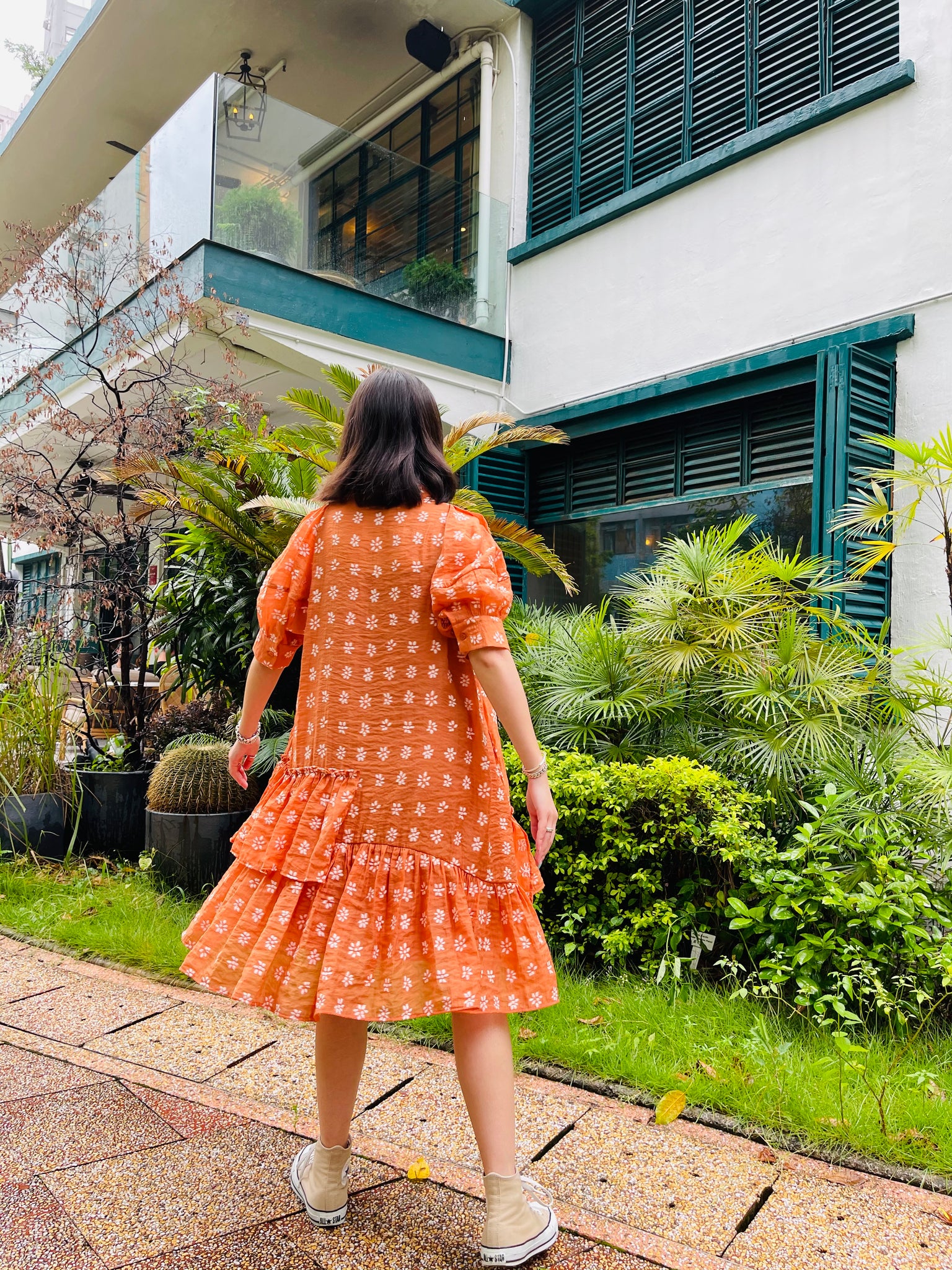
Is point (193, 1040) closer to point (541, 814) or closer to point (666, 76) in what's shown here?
point (541, 814)

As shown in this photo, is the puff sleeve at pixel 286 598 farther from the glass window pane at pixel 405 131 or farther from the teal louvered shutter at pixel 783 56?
the glass window pane at pixel 405 131

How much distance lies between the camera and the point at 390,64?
936 centimetres

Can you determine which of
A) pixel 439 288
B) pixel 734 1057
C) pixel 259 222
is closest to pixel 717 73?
pixel 439 288

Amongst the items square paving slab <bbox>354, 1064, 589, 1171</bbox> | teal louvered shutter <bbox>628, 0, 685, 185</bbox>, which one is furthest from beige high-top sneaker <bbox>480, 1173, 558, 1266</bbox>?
teal louvered shutter <bbox>628, 0, 685, 185</bbox>

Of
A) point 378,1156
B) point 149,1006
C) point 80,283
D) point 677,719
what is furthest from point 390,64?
point 378,1156

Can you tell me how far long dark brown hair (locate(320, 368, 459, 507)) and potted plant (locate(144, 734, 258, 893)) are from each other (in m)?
2.91

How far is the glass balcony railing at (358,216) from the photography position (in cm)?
670

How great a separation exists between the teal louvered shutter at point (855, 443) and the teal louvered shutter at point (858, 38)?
192 cm

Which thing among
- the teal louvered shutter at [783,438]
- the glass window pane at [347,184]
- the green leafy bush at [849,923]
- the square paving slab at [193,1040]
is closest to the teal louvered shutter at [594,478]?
the teal louvered shutter at [783,438]

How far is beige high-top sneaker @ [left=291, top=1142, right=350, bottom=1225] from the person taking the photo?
1896 millimetres

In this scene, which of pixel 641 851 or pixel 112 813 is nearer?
pixel 641 851

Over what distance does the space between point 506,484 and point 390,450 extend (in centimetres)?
605

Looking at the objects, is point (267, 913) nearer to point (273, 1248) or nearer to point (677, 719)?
point (273, 1248)

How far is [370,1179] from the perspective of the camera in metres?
2.10
